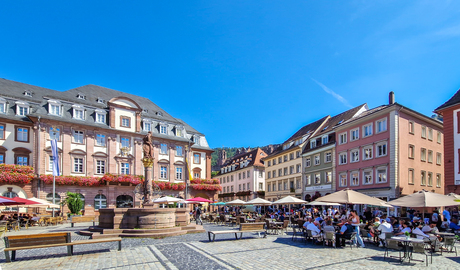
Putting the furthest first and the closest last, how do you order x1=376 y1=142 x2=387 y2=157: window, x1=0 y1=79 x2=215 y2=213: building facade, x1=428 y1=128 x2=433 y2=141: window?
x1=428 y1=128 x2=433 y2=141: window
x1=0 y1=79 x2=215 y2=213: building facade
x1=376 y1=142 x2=387 y2=157: window

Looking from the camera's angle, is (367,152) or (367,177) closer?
(367,177)

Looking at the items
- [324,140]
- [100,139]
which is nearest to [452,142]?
[324,140]

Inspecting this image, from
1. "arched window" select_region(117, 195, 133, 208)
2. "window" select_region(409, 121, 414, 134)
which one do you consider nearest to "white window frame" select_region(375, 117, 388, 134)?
"window" select_region(409, 121, 414, 134)

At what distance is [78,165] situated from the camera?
37.1m

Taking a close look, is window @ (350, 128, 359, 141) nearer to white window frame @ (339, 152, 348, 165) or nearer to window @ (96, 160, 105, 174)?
white window frame @ (339, 152, 348, 165)

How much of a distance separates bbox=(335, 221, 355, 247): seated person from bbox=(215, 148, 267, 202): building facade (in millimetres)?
49258

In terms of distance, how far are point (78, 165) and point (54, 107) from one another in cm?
668

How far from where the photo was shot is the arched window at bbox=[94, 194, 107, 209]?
3756 cm

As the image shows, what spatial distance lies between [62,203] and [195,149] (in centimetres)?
1976

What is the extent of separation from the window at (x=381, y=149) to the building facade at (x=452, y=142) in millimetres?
7027

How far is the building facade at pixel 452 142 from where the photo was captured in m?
24.9

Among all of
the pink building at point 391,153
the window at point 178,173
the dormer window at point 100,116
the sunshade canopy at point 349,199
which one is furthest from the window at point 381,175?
the dormer window at point 100,116

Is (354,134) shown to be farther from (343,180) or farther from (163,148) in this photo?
(163,148)

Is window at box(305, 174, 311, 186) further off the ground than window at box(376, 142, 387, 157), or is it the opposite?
window at box(376, 142, 387, 157)
